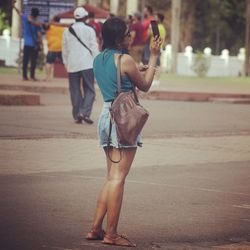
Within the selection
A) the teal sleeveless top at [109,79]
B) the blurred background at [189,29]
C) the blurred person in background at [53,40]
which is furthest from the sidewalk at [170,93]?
the teal sleeveless top at [109,79]

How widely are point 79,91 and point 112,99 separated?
419 inches

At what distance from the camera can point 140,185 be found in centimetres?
1211

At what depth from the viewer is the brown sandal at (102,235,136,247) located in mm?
8672

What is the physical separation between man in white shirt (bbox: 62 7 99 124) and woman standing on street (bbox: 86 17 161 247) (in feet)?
33.3

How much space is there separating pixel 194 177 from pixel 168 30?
6234 centimetres

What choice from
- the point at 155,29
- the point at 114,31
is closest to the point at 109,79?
the point at 114,31

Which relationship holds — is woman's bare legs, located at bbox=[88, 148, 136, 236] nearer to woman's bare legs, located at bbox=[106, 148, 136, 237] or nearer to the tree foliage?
woman's bare legs, located at bbox=[106, 148, 136, 237]

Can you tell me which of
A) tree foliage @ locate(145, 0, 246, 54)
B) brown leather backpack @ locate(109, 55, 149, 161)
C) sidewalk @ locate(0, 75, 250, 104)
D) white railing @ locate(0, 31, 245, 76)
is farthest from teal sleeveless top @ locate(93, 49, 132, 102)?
tree foliage @ locate(145, 0, 246, 54)

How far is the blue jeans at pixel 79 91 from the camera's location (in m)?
19.4

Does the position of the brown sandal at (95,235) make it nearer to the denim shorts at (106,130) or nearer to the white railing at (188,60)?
the denim shorts at (106,130)

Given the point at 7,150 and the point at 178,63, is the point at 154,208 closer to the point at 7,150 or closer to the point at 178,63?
the point at 7,150

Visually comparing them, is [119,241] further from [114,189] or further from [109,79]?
[109,79]

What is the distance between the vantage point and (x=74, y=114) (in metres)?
19.6

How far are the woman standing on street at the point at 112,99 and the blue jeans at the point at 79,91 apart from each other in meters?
10.2
